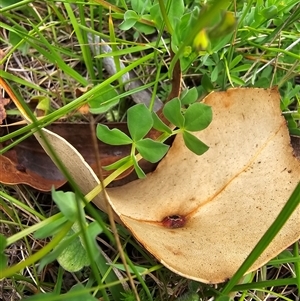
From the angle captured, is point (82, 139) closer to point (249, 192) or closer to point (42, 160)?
point (42, 160)

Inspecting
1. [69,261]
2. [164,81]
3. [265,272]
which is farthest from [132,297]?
[164,81]

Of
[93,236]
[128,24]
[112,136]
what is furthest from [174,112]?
[93,236]

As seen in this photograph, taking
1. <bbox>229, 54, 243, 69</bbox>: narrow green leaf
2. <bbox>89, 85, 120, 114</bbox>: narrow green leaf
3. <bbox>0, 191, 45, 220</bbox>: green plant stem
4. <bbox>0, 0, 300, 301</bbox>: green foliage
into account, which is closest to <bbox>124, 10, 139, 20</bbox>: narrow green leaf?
<bbox>0, 0, 300, 301</bbox>: green foliage

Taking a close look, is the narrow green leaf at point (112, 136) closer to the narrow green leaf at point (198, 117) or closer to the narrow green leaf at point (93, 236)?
the narrow green leaf at point (198, 117)

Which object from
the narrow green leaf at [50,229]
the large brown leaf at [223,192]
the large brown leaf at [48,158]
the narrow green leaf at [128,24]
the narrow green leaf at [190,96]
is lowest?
the large brown leaf at [223,192]

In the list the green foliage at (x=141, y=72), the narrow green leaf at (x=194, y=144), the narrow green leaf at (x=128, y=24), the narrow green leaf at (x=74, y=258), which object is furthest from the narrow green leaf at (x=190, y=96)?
the narrow green leaf at (x=74, y=258)

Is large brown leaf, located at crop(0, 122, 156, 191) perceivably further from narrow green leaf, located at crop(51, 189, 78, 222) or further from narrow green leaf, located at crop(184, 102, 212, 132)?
narrow green leaf, located at crop(51, 189, 78, 222)
